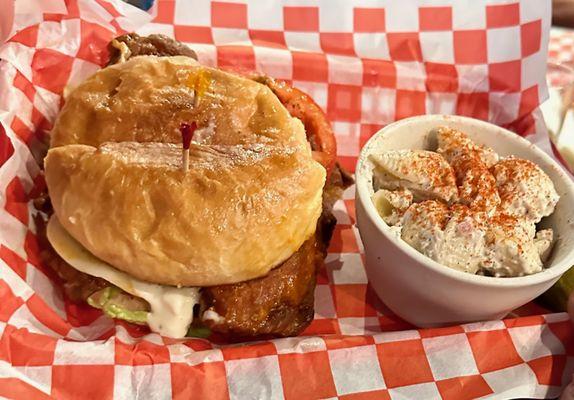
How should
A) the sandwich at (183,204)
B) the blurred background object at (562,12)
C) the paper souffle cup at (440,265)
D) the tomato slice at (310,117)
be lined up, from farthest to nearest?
the blurred background object at (562,12)
the tomato slice at (310,117)
the paper souffle cup at (440,265)
the sandwich at (183,204)

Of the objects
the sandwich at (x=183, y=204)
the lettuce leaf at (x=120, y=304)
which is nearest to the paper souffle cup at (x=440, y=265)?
the sandwich at (x=183, y=204)

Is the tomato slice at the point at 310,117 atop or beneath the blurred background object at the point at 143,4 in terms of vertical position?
beneath

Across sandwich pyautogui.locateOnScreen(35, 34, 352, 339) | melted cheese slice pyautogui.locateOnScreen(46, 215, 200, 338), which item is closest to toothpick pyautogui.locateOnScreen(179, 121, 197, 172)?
sandwich pyautogui.locateOnScreen(35, 34, 352, 339)

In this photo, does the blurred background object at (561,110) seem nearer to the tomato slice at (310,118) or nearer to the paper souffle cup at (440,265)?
the paper souffle cup at (440,265)

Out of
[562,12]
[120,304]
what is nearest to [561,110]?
[562,12]

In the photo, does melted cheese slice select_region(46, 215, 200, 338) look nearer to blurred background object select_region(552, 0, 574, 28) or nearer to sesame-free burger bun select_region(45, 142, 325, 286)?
sesame-free burger bun select_region(45, 142, 325, 286)

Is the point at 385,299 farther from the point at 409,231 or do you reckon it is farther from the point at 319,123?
the point at 319,123

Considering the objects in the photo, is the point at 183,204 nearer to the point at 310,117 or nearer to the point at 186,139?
the point at 186,139

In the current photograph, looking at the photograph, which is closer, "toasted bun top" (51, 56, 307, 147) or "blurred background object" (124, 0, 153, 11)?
"toasted bun top" (51, 56, 307, 147)
